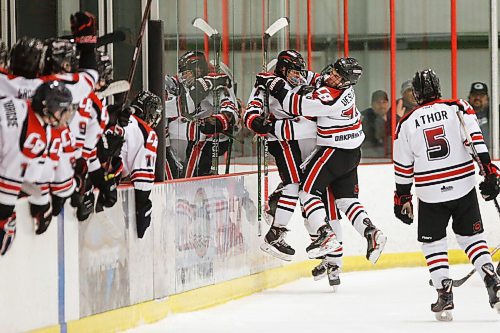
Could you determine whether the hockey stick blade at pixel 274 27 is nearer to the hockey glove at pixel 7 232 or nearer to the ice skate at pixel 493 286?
the ice skate at pixel 493 286

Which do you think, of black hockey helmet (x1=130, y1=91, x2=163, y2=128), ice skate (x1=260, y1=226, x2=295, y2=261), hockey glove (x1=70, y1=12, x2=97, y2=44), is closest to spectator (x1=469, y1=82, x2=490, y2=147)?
ice skate (x1=260, y1=226, x2=295, y2=261)

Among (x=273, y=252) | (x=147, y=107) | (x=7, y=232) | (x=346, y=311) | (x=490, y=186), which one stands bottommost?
(x=346, y=311)

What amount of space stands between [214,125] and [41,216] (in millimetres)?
2511

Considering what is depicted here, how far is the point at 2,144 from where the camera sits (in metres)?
4.72

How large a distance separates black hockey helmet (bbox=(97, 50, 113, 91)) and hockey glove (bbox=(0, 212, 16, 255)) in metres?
0.92

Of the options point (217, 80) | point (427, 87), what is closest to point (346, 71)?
point (217, 80)

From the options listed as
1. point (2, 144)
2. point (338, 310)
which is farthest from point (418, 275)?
point (2, 144)

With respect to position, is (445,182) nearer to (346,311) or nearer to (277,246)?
(346,311)

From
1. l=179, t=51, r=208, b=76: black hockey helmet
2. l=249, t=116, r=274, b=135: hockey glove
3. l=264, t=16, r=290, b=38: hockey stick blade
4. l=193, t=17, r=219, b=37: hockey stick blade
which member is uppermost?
l=264, t=16, r=290, b=38: hockey stick blade

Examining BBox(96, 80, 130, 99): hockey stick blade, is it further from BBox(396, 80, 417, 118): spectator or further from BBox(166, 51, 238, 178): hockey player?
BBox(396, 80, 417, 118): spectator

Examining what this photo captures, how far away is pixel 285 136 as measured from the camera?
7.49m

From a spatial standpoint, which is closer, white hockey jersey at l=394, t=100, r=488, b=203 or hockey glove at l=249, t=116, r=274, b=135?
white hockey jersey at l=394, t=100, r=488, b=203

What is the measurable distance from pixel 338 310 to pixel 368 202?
2.20 metres

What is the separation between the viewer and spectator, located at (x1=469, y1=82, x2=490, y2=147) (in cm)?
995
